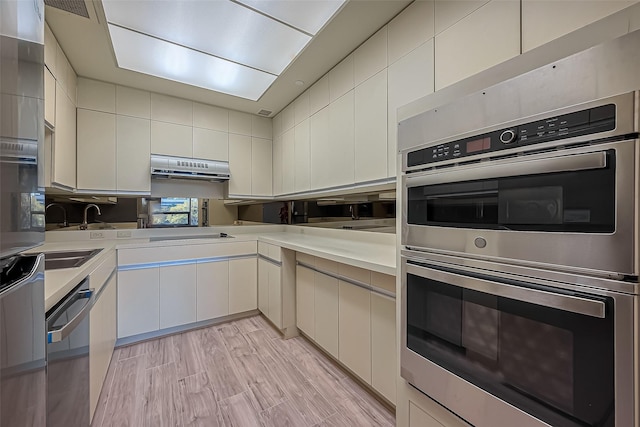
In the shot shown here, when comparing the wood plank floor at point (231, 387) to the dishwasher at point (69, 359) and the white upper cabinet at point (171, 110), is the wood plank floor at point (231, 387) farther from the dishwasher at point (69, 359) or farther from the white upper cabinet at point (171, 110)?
the white upper cabinet at point (171, 110)

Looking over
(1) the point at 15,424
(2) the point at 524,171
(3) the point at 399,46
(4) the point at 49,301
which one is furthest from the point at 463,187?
(4) the point at 49,301

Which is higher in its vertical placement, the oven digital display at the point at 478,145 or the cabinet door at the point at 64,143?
the cabinet door at the point at 64,143

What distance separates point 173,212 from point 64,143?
1.21 meters

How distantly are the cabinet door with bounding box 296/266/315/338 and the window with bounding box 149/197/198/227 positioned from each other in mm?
1715

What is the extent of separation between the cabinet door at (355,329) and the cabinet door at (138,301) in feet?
5.83

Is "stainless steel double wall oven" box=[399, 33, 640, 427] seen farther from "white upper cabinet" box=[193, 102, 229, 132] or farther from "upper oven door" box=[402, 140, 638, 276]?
"white upper cabinet" box=[193, 102, 229, 132]

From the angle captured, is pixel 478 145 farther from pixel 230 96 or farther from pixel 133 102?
pixel 133 102

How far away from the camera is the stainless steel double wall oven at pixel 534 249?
0.56 m

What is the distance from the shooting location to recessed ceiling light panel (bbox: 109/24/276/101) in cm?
202

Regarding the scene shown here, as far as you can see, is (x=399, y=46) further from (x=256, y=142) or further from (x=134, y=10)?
(x=256, y=142)

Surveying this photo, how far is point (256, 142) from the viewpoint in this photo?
11.3 feet

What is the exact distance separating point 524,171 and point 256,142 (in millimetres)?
3191

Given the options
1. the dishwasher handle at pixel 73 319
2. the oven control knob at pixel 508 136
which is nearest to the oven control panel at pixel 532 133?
the oven control knob at pixel 508 136

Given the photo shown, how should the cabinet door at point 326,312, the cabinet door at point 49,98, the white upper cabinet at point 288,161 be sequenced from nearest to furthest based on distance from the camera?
the cabinet door at point 49,98
the cabinet door at point 326,312
the white upper cabinet at point 288,161
